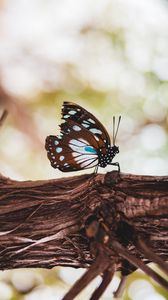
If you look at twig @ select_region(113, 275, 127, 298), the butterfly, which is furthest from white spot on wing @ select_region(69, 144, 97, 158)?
twig @ select_region(113, 275, 127, 298)

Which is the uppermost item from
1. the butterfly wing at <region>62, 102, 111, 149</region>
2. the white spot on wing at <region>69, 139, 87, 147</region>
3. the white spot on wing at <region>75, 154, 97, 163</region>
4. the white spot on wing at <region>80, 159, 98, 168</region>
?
the butterfly wing at <region>62, 102, 111, 149</region>

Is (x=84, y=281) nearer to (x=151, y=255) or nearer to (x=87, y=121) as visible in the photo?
(x=151, y=255)

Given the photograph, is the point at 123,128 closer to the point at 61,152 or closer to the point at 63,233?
the point at 61,152

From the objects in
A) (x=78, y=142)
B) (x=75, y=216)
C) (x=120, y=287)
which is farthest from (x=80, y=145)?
(x=120, y=287)

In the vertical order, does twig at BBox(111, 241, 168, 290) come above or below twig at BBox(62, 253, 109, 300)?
above

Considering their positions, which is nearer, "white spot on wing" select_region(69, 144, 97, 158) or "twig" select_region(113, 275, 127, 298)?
"twig" select_region(113, 275, 127, 298)

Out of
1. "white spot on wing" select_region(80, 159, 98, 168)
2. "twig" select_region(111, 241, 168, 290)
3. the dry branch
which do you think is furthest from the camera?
"white spot on wing" select_region(80, 159, 98, 168)

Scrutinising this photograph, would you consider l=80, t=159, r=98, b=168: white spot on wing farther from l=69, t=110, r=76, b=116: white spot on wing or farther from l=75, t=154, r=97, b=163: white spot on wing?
l=69, t=110, r=76, b=116: white spot on wing
